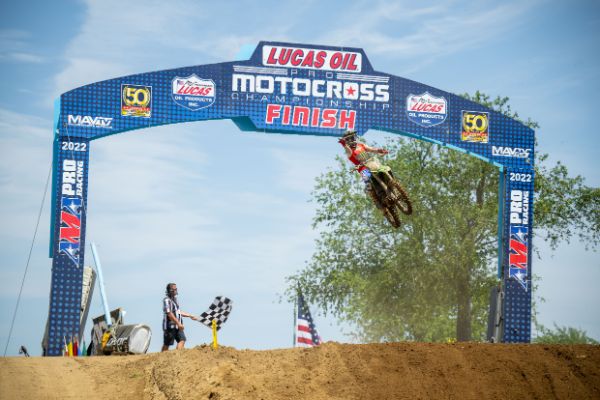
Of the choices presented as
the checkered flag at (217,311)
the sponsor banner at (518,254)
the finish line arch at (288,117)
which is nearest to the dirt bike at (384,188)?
the checkered flag at (217,311)

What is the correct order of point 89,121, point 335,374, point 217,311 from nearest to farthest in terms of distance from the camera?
point 335,374
point 217,311
point 89,121

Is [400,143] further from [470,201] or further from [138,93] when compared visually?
[138,93]

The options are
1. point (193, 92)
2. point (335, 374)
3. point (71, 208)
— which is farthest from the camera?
point (193, 92)

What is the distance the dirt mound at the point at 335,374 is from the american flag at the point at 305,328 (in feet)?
33.4

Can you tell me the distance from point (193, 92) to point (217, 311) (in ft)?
26.6

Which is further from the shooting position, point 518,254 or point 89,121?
point 518,254

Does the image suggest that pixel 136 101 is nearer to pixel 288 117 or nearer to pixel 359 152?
pixel 288 117

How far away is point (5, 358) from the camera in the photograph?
53.5 ft

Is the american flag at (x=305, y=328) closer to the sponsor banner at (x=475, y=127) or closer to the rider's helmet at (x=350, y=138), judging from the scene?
the sponsor banner at (x=475, y=127)

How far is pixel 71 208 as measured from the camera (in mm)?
21406

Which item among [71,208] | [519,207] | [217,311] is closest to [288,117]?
[71,208]

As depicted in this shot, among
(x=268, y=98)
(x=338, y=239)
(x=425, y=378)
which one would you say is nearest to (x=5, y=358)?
(x=425, y=378)

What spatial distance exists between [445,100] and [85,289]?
11.4 metres

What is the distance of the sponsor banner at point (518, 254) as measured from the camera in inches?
953
